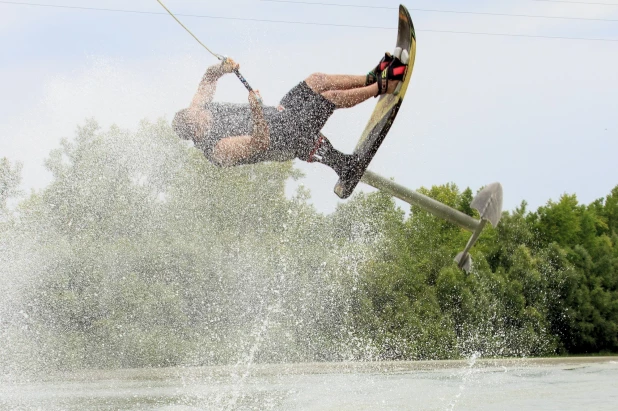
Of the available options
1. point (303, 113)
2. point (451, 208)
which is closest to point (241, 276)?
point (451, 208)

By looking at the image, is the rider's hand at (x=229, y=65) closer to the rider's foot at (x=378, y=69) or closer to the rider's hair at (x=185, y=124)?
the rider's hair at (x=185, y=124)

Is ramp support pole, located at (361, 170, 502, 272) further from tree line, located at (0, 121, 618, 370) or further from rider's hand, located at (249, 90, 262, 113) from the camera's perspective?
tree line, located at (0, 121, 618, 370)

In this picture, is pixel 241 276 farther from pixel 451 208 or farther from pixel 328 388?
pixel 451 208

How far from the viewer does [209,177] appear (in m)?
16.5

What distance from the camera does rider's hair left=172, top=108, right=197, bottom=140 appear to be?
557 centimetres

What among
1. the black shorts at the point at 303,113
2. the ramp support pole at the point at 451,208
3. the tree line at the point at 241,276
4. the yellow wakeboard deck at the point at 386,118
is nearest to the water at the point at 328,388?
the tree line at the point at 241,276

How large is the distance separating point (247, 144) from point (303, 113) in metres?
0.46

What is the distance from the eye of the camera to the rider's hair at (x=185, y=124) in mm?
5574

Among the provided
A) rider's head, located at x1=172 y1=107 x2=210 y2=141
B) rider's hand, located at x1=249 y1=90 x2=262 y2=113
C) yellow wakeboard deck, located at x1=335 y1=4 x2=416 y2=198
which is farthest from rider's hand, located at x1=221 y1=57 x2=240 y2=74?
yellow wakeboard deck, located at x1=335 y1=4 x2=416 y2=198

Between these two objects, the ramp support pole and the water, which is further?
the water

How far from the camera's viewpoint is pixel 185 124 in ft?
18.4

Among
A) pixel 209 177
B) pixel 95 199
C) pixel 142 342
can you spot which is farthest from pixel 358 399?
pixel 209 177

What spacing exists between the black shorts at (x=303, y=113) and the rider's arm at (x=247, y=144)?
19cm

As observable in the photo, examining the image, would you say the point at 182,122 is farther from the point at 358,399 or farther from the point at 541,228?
the point at 541,228
